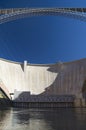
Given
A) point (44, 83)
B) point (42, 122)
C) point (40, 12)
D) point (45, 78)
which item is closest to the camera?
point (42, 122)

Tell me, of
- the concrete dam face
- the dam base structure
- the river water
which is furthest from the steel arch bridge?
the river water

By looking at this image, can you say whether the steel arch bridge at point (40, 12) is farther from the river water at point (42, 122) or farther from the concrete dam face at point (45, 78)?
the river water at point (42, 122)

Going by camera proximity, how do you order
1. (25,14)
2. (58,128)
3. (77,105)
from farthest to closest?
(77,105)
(25,14)
(58,128)

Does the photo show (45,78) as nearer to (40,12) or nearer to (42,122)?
(40,12)

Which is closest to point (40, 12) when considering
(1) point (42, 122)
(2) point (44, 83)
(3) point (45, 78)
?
(3) point (45, 78)

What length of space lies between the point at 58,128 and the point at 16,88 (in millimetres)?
93049

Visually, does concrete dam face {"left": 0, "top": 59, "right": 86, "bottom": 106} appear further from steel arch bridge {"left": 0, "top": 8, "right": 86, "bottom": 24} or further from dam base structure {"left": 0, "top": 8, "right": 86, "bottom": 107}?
A: steel arch bridge {"left": 0, "top": 8, "right": 86, "bottom": 24}

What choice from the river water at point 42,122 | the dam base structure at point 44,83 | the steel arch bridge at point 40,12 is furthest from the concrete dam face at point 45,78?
the river water at point 42,122

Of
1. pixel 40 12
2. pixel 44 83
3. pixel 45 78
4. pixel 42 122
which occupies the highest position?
pixel 40 12

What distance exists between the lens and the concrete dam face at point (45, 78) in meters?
113

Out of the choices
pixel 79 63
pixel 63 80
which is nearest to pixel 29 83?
pixel 63 80

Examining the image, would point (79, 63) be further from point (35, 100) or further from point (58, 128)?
point (58, 128)

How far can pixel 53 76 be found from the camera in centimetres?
11956

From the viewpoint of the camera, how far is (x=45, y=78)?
120 meters
